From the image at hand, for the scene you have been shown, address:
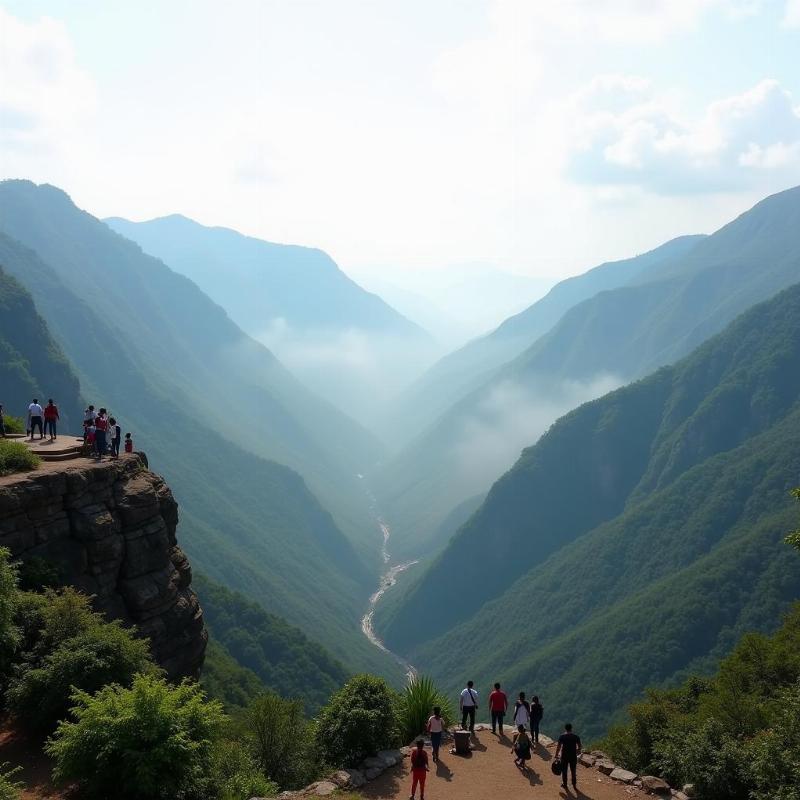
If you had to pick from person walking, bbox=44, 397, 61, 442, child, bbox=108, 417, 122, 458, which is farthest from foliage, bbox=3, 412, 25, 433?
child, bbox=108, 417, 122, 458

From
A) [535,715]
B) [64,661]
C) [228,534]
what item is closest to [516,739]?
[535,715]

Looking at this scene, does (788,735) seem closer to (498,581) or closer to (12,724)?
(12,724)

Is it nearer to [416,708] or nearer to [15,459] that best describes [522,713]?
[416,708]

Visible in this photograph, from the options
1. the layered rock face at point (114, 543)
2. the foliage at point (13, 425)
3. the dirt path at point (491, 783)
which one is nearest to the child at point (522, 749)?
the dirt path at point (491, 783)

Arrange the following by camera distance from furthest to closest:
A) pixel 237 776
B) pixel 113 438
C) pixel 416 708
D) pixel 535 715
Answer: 1. pixel 113 438
2. pixel 535 715
3. pixel 416 708
4. pixel 237 776

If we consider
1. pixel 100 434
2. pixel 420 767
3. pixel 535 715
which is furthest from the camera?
pixel 100 434

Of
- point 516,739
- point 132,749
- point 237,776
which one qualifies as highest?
point 132,749

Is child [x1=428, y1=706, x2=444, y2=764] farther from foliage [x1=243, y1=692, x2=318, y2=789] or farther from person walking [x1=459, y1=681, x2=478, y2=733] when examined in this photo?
foliage [x1=243, y1=692, x2=318, y2=789]
